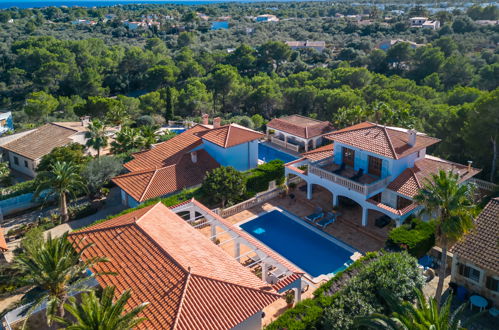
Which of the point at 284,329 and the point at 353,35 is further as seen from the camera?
the point at 353,35

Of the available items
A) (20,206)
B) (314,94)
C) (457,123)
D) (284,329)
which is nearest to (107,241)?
(284,329)

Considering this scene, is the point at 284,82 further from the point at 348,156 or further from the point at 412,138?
the point at 412,138

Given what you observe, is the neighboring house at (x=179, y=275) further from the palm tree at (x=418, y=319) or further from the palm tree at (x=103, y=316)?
the palm tree at (x=418, y=319)

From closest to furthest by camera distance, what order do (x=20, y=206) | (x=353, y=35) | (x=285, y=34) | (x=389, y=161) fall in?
(x=389, y=161) < (x=20, y=206) < (x=353, y=35) < (x=285, y=34)

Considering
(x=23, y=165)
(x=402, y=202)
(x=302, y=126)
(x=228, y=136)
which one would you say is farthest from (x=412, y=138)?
(x=23, y=165)

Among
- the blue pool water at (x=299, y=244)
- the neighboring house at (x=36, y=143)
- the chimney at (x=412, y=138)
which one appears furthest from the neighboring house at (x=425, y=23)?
the blue pool water at (x=299, y=244)

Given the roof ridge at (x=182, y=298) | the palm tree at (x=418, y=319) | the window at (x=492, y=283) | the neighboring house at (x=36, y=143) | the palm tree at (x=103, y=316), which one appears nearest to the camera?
the palm tree at (x=418, y=319)

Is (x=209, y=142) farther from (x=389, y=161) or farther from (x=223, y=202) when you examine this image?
(x=389, y=161)
